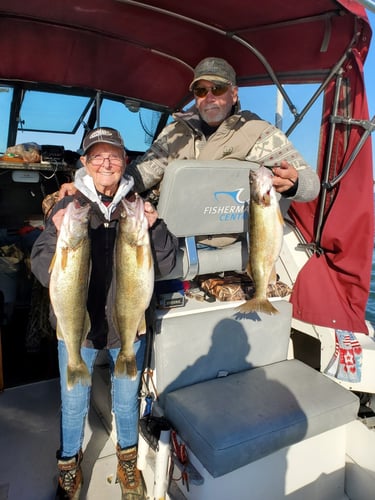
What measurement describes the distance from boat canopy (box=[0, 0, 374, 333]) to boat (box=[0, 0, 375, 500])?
12mm

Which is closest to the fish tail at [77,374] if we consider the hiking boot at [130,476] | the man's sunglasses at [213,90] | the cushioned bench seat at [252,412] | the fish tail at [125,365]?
the fish tail at [125,365]

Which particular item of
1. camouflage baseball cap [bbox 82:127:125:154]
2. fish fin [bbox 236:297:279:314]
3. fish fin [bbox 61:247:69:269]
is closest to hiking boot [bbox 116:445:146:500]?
fish fin [bbox 236:297:279:314]

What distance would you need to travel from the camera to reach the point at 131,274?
2051mm

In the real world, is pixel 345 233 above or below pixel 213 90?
below

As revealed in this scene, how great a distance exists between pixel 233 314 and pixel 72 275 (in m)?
1.46

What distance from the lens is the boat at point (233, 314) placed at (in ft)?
7.95

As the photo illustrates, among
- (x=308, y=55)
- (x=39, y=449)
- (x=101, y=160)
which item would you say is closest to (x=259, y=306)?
(x=101, y=160)

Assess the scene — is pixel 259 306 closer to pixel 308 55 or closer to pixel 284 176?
pixel 284 176

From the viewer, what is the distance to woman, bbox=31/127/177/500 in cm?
221

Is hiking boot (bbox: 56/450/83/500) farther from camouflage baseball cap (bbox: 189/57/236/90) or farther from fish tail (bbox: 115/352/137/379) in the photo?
camouflage baseball cap (bbox: 189/57/236/90)

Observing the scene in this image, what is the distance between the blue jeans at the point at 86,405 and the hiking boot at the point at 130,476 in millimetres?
58

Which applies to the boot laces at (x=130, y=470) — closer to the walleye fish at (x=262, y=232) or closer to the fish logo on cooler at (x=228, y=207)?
the walleye fish at (x=262, y=232)

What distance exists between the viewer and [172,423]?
98.2 inches

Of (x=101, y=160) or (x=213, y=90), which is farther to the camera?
(x=213, y=90)
